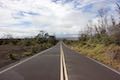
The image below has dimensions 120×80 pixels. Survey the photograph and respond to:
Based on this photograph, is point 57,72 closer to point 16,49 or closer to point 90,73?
point 90,73

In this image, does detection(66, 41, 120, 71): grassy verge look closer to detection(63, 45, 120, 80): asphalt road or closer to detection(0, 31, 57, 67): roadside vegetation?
detection(63, 45, 120, 80): asphalt road

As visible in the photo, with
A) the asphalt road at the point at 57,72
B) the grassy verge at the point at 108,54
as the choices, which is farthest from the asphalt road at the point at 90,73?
the grassy verge at the point at 108,54

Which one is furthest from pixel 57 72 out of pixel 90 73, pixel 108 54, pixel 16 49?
pixel 16 49

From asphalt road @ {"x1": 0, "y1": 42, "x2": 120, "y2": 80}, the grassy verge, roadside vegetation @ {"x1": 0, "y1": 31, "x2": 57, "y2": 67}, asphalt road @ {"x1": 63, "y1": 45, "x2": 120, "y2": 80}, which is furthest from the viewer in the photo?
roadside vegetation @ {"x1": 0, "y1": 31, "x2": 57, "y2": 67}

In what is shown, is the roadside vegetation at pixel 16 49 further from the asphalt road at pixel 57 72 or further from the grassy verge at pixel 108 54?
the grassy verge at pixel 108 54

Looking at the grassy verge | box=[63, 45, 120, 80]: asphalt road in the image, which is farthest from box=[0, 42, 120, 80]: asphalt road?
the grassy verge

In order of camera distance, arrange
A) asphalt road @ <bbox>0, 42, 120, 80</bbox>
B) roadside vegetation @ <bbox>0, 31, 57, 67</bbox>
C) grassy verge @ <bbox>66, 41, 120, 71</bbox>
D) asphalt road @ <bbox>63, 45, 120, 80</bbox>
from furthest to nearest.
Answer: roadside vegetation @ <bbox>0, 31, 57, 67</bbox> < grassy verge @ <bbox>66, 41, 120, 71</bbox> < asphalt road @ <bbox>63, 45, 120, 80</bbox> < asphalt road @ <bbox>0, 42, 120, 80</bbox>

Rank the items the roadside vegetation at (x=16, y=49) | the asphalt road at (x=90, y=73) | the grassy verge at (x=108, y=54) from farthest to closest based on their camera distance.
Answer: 1. the roadside vegetation at (x=16, y=49)
2. the grassy verge at (x=108, y=54)
3. the asphalt road at (x=90, y=73)

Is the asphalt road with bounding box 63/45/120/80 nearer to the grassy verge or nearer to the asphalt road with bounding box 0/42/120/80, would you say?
the asphalt road with bounding box 0/42/120/80

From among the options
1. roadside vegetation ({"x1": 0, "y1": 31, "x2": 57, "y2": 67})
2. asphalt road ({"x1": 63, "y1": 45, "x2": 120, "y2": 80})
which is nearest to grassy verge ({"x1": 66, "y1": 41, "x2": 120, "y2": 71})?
asphalt road ({"x1": 63, "y1": 45, "x2": 120, "y2": 80})

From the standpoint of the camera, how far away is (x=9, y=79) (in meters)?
12.3

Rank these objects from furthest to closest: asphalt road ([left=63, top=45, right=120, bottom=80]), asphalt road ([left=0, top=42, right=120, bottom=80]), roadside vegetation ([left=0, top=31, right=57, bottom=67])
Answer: roadside vegetation ([left=0, top=31, right=57, bottom=67])
asphalt road ([left=63, top=45, right=120, bottom=80])
asphalt road ([left=0, top=42, right=120, bottom=80])

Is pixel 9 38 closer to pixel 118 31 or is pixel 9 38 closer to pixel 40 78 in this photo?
pixel 118 31

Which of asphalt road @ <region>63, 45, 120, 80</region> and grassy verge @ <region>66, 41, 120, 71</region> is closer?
asphalt road @ <region>63, 45, 120, 80</region>
